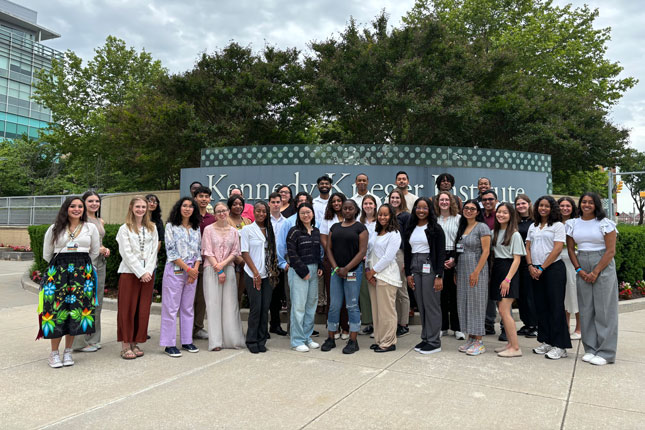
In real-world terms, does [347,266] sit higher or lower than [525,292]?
higher

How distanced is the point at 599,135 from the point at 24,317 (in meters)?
22.0

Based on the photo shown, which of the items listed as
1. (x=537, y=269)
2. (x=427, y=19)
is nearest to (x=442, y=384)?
(x=537, y=269)

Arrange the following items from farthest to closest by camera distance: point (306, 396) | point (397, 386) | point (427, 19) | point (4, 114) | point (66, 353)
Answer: point (4, 114)
point (427, 19)
point (66, 353)
point (397, 386)
point (306, 396)

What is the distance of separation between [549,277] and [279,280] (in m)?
3.17

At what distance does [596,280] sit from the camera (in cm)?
447

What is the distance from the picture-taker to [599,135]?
1958 centimetres

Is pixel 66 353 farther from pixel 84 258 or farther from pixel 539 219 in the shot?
pixel 539 219

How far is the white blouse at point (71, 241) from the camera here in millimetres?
4324

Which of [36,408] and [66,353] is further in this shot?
[66,353]

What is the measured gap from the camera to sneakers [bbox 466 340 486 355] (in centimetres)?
467

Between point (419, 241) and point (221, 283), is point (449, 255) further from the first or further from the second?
point (221, 283)

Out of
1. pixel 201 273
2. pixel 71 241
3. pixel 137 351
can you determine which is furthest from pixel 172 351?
pixel 71 241

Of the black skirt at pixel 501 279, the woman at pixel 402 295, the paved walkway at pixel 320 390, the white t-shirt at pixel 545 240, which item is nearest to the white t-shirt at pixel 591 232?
the white t-shirt at pixel 545 240

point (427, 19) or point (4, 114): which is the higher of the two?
point (4, 114)
